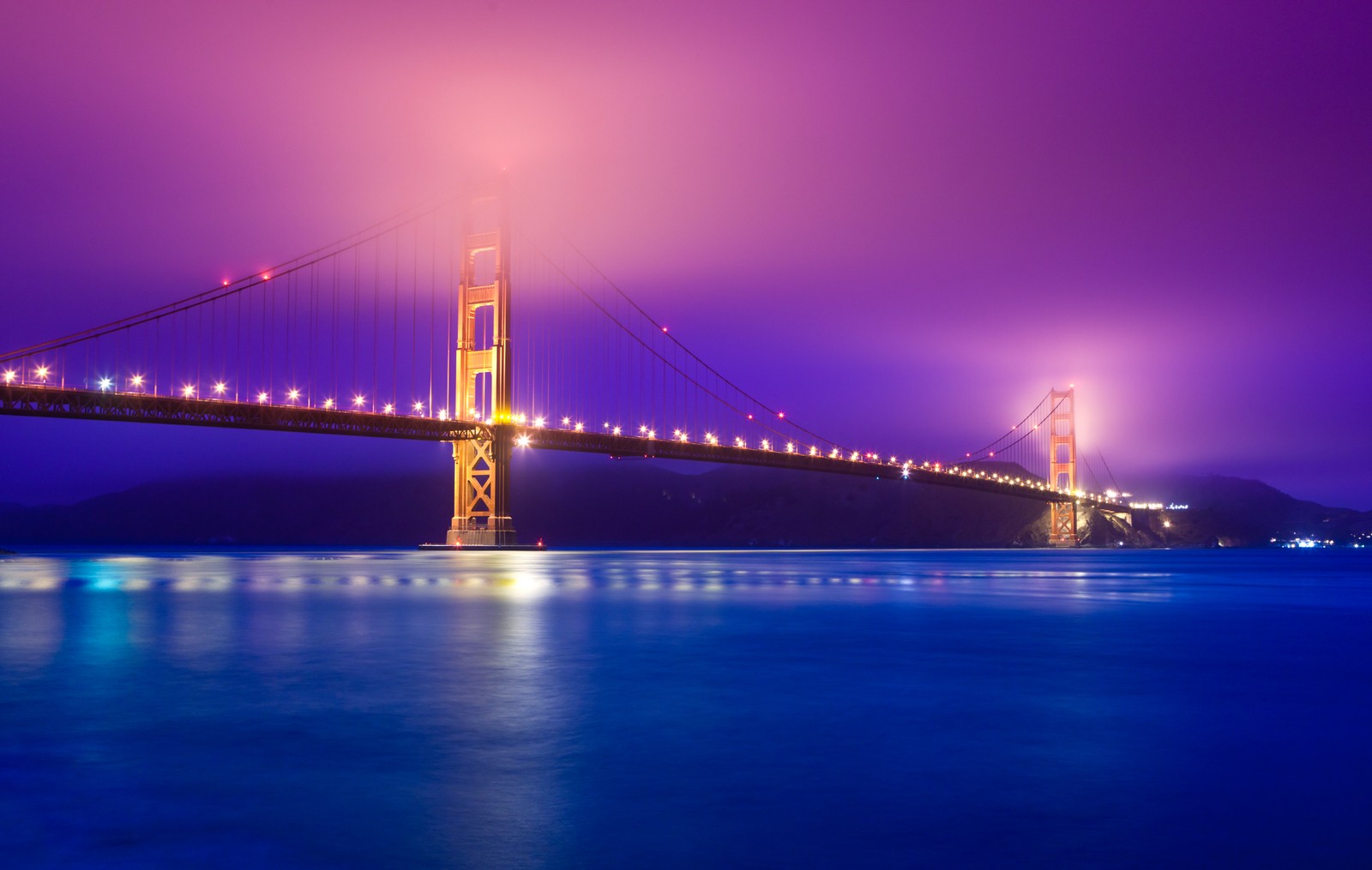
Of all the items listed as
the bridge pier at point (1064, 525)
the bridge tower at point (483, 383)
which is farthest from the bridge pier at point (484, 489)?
the bridge pier at point (1064, 525)

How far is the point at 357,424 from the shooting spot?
60875 mm

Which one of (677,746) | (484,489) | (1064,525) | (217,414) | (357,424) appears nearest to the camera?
(677,746)

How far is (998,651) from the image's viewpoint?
36.9ft

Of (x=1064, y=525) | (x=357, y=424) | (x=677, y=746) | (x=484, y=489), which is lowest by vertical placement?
(x=677, y=746)

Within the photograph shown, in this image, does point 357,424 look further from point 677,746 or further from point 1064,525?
point 1064,525

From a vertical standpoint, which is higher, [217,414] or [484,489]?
[217,414]

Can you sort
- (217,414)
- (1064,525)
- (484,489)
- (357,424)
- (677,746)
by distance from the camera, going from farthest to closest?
1. (1064,525)
2. (484,489)
3. (357,424)
4. (217,414)
5. (677,746)

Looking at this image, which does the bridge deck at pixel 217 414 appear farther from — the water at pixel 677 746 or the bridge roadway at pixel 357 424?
the water at pixel 677 746

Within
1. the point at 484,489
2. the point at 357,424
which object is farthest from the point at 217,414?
the point at 484,489

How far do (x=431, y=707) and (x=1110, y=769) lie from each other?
4.30 meters

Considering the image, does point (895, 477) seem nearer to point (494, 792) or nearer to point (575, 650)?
point (575, 650)

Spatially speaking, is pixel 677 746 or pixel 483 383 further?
pixel 483 383

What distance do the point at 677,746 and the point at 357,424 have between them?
57840mm

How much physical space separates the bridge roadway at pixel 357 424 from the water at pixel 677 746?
145 ft
